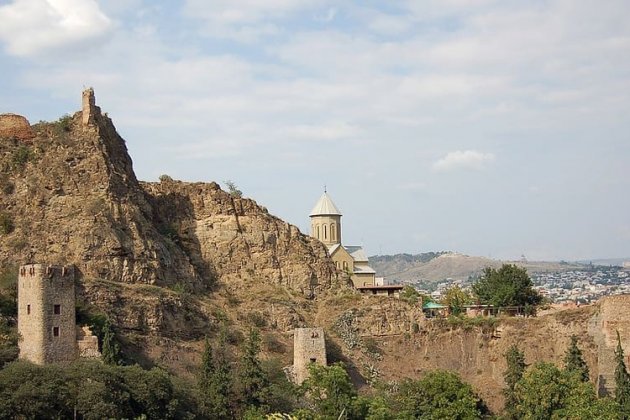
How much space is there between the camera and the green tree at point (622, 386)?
44.9m

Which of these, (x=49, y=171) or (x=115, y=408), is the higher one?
(x=49, y=171)

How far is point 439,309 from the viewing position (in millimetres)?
59656

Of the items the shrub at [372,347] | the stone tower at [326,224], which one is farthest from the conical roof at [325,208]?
the shrub at [372,347]

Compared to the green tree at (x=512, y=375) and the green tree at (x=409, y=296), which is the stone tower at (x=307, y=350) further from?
the green tree at (x=409, y=296)

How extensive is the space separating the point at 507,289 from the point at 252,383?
20963 millimetres

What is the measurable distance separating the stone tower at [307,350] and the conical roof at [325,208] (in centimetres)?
2687


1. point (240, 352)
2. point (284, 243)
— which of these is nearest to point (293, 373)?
point (240, 352)

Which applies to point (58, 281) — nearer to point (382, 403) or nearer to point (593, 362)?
point (382, 403)

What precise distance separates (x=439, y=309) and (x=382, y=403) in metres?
16.7

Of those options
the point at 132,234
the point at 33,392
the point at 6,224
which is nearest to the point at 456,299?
the point at 132,234

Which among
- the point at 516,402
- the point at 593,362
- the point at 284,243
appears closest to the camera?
the point at 516,402

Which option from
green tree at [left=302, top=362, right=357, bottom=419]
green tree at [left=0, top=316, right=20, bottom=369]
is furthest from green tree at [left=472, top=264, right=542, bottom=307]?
green tree at [left=0, top=316, right=20, bottom=369]

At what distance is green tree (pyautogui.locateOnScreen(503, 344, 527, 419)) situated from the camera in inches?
1859

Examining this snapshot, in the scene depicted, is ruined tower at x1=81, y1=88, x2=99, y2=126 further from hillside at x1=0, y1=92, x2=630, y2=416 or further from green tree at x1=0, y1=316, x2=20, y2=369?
green tree at x1=0, y1=316, x2=20, y2=369
